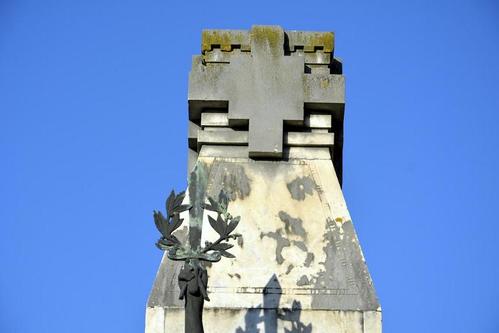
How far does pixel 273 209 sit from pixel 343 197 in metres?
1.03

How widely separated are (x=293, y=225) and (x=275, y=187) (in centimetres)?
78

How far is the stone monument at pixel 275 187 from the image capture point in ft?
61.9

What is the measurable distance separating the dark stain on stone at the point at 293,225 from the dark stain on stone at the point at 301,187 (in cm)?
38

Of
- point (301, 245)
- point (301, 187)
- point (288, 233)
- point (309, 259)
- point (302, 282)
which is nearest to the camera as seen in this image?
point (302, 282)

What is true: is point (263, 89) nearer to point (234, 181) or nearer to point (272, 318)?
point (234, 181)

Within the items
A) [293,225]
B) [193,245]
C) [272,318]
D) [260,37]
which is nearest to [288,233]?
[293,225]

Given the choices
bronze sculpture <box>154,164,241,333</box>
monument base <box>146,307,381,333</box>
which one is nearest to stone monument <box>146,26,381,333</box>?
monument base <box>146,307,381,333</box>

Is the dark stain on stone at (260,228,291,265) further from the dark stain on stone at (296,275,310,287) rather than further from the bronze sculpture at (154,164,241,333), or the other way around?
the bronze sculpture at (154,164,241,333)

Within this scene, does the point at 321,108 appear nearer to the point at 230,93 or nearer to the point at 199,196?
the point at 230,93

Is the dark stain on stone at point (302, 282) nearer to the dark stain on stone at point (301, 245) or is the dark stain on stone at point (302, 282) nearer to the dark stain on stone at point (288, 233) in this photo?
the dark stain on stone at point (288, 233)

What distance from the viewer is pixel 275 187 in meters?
20.5

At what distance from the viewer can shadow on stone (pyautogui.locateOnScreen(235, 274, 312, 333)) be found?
737 inches

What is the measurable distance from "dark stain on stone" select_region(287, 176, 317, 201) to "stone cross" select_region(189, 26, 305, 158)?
519 millimetres

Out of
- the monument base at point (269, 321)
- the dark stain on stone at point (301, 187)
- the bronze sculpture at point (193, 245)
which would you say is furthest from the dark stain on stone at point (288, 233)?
the bronze sculpture at point (193, 245)
